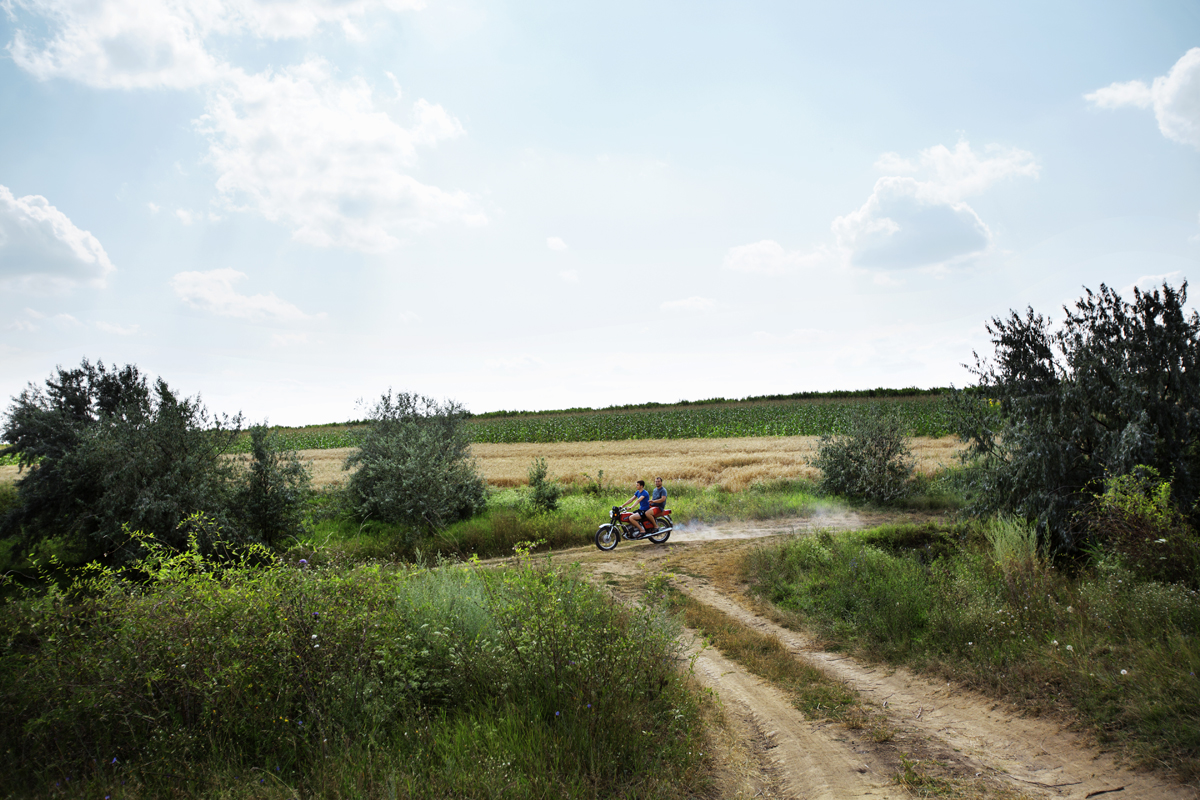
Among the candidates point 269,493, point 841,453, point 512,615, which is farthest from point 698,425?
point 512,615

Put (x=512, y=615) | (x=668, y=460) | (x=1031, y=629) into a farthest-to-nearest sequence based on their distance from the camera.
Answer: (x=668, y=460), (x=1031, y=629), (x=512, y=615)

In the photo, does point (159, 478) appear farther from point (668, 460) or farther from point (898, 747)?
point (668, 460)

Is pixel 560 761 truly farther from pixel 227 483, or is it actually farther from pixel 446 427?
pixel 446 427

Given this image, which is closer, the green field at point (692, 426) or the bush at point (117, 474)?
the bush at point (117, 474)

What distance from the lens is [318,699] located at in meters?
4.81

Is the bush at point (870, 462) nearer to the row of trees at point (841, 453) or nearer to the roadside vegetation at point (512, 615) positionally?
the row of trees at point (841, 453)

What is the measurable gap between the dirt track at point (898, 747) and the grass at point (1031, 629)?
0.99ft

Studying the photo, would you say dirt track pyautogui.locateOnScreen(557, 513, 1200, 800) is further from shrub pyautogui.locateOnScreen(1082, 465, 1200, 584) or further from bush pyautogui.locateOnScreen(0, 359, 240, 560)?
bush pyautogui.locateOnScreen(0, 359, 240, 560)

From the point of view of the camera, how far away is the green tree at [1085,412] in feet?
33.0

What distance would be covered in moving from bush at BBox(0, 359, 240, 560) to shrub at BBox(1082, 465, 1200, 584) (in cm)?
1666

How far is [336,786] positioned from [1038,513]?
11.8 meters

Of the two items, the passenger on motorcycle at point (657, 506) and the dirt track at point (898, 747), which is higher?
the passenger on motorcycle at point (657, 506)

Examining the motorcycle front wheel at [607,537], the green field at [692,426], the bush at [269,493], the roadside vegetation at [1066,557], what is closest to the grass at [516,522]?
the bush at [269,493]

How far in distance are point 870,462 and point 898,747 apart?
18.0 meters
